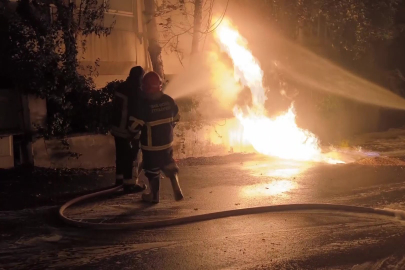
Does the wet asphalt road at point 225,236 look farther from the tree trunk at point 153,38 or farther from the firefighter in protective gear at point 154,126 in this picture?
the tree trunk at point 153,38

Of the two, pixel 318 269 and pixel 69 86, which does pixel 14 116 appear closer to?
pixel 69 86

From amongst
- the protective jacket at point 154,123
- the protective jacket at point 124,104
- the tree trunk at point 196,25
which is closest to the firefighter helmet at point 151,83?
the protective jacket at point 154,123

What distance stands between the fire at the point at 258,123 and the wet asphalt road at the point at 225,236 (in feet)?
13.0

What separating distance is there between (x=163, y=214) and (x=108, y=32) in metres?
→ 6.13

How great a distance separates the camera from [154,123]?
6.62m

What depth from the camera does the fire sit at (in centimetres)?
1233

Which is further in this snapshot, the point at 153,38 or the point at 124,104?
the point at 153,38

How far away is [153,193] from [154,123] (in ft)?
3.57

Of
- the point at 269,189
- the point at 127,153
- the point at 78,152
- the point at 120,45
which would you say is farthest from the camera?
the point at 120,45

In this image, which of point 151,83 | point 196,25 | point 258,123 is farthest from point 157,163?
point 196,25

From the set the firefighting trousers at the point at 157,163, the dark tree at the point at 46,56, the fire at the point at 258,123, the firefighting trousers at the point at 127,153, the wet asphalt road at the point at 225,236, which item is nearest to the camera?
the wet asphalt road at the point at 225,236

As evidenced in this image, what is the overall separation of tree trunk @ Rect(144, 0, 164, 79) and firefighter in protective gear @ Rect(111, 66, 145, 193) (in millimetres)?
4519

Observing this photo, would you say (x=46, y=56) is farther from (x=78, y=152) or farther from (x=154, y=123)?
(x=154, y=123)

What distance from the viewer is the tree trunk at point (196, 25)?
12.6 meters
